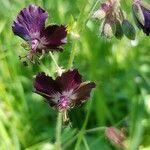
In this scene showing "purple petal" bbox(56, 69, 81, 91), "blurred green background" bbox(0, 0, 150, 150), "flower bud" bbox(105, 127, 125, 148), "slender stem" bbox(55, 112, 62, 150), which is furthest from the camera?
"blurred green background" bbox(0, 0, 150, 150)

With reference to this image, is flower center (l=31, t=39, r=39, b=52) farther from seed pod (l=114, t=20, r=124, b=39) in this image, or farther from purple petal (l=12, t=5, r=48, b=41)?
seed pod (l=114, t=20, r=124, b=39)

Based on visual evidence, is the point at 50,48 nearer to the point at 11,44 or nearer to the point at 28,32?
the point at 28,32

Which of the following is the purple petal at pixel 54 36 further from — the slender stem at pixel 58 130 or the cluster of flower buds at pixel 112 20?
the slender stem at pixel 58 130

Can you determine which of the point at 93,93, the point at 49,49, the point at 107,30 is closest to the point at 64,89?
the point at 49,49

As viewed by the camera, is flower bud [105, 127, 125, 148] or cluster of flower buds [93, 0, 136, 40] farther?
flower bud [105, 127, 125, 148]

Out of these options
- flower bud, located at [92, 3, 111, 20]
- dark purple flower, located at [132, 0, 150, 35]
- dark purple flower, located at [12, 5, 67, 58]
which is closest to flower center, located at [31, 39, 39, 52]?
dark purple flower, located at [12, 5, 67, 58]

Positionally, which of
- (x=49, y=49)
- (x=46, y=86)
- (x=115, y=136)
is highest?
(x=49, y=49)

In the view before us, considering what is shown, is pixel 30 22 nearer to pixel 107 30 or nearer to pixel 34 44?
pixel 34 44
